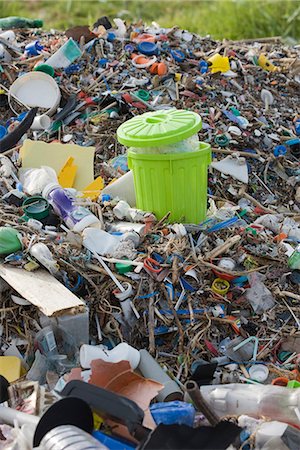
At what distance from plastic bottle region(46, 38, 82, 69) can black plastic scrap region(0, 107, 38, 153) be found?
2.05ft

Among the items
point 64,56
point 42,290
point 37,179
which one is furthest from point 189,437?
point 64,56

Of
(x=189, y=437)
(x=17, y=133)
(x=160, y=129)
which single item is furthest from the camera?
(x=17, y=133)

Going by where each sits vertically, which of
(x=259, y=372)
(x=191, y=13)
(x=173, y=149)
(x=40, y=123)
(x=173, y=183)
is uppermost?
(x=173, y=149)

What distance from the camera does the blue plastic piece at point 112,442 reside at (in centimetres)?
219

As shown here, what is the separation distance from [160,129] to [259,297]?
→ 2.62 feet

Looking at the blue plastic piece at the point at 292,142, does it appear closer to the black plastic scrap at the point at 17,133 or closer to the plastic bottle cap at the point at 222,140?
the plastic bottle cap at the point at 222,140

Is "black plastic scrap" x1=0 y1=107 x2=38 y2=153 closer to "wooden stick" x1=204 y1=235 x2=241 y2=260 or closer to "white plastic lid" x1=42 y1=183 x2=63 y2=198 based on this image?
"white plastic lid" x1=42 y1=183 x2=63 y2=198

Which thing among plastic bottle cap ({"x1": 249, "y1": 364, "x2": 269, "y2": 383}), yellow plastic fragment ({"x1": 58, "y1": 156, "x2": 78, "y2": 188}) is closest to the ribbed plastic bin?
yellow plastic fragment ({"x1": 58, "y1": 156, "x2": 78, "y2": 188})

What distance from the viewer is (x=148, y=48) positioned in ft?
16.3

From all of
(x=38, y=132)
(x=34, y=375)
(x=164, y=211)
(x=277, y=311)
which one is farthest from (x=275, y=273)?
(x=38, y=132)

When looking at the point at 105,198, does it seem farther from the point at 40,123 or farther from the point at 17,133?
the point at 40,123

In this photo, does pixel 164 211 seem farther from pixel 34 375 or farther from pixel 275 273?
pixel 34 375

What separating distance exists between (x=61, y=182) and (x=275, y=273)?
119 cm

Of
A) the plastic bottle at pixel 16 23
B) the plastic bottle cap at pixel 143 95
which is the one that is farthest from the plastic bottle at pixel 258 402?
the plastic bottle at pixel 16 23
